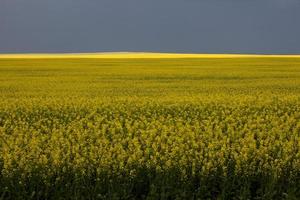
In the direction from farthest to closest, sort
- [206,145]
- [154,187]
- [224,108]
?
[224,108] → [206,145] → [154,187]

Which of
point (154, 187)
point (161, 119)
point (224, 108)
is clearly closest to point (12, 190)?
point (154, 187)

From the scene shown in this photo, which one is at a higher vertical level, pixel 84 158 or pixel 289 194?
pixel 84 158

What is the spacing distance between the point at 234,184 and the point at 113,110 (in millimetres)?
7572

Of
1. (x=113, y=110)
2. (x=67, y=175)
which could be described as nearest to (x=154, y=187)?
(x=67, y=175)

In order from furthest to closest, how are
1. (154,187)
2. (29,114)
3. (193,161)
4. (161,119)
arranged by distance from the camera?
(29,114)
(161,119)
(193,161)
(154,187)

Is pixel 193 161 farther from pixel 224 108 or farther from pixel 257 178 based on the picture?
pixel 224 108

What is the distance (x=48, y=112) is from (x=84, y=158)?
6.73 m

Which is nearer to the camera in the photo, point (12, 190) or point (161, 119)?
point (12, 190)

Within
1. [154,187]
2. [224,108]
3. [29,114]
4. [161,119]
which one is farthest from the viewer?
[224,108]

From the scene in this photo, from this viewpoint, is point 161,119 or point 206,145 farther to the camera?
point 161,119

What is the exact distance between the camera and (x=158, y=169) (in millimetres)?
8102

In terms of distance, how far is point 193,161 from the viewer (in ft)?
27.5

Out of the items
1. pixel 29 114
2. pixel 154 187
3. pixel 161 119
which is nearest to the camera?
pixel 154 187

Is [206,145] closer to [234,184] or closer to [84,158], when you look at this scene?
[234,184]
